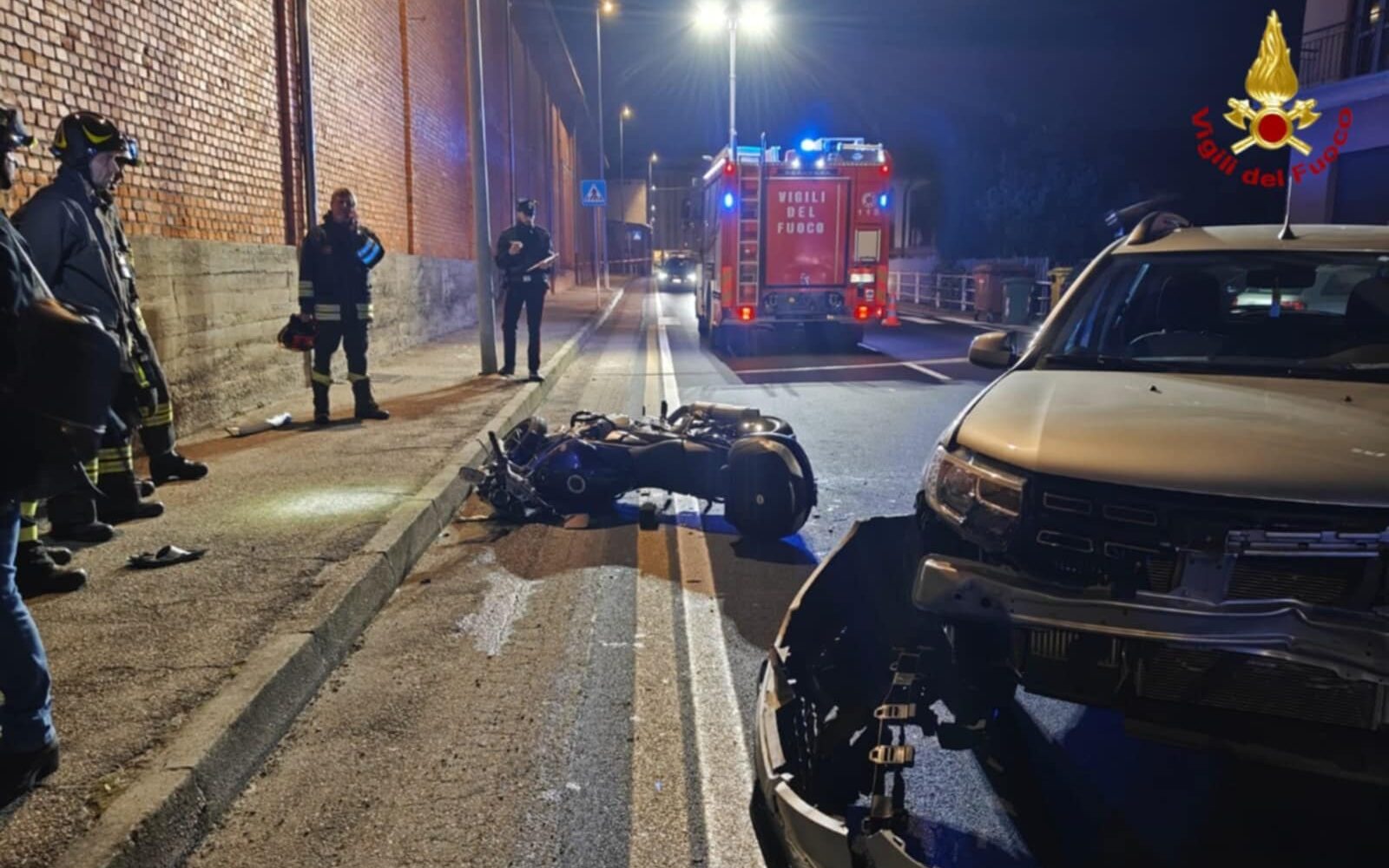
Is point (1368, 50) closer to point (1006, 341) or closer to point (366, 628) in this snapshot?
point (1006, 341)

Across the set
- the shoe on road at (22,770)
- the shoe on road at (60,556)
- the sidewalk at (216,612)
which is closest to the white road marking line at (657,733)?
the sidewalk at (216,612)

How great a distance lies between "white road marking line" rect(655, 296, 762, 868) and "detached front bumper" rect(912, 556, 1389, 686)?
0.91m

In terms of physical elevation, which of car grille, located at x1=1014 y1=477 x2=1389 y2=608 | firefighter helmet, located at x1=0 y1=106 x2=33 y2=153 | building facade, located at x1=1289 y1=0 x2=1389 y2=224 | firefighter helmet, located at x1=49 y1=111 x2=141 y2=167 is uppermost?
building facade, located at x1=1289 y1=0 x2=1389 y2=224

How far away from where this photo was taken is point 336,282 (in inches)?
344

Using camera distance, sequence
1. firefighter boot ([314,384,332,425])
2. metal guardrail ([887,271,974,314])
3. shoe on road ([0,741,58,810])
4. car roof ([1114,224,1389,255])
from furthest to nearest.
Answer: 1. metal guardrail ([887,271,974,314])
2. firefighter boot ([314,384,332,425])
3. car roof ([1114,224,1389,255])
4. shoe on road ([0,741,58,810])

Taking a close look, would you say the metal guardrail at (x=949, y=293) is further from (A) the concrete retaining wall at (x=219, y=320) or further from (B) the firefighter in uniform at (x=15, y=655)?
(B) the firefighter in uniform at (x=15, y=655)

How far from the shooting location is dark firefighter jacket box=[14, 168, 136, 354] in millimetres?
4953

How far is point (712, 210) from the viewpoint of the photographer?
18.0 meters

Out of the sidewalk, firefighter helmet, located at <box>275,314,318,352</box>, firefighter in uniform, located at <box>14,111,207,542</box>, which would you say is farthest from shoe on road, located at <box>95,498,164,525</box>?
firefighter helmet, located at <box>275,314,318,352</box>

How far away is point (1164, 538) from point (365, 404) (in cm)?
808

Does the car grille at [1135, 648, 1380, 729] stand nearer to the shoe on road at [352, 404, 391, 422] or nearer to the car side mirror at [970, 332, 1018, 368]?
the car side mirror at [970, 332, 1018, 368]

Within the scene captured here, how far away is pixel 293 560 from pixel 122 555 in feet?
2.94

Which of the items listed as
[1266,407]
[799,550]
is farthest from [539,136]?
[1266,407]

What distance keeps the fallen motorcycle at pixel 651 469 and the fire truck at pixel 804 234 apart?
415 inches
